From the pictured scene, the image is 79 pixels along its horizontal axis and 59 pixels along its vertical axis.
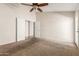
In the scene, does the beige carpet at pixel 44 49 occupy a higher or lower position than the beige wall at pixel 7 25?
lower

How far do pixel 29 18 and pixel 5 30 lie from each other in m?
0.32

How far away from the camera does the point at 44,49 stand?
1894mm

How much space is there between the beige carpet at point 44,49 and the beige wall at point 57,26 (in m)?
0.09

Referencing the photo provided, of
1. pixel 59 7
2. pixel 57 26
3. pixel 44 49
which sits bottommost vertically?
pixel 44 49

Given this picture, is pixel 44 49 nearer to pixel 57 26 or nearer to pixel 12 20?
pixel 57 26

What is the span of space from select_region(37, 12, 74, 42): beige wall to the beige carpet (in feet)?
0.28

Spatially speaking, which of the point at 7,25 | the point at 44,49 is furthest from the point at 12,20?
the point at 44,49

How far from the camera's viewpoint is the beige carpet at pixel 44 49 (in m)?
1.88

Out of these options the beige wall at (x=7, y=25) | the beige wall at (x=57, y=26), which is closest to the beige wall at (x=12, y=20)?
the beige wall at (x=7, y=25)

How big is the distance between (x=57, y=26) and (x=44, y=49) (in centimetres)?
33

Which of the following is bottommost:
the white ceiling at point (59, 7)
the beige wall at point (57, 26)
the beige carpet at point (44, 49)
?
the beige carpet at point (44, 49)

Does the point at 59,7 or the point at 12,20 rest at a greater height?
the point at 59,7

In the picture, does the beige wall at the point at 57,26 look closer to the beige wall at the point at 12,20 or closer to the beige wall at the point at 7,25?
the beige wall at the point at 12,20

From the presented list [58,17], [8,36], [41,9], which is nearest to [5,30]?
[8,36]
